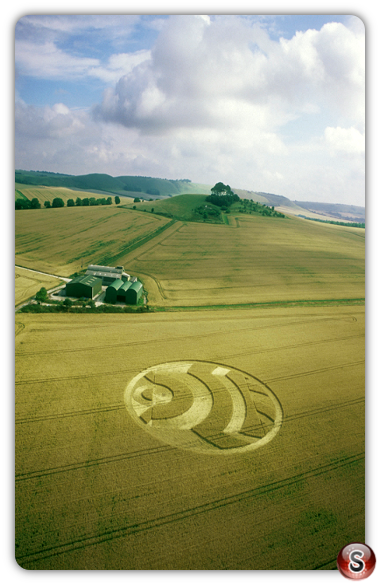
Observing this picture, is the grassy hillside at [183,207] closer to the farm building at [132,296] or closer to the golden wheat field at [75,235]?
the golden wheat field at [75,235]

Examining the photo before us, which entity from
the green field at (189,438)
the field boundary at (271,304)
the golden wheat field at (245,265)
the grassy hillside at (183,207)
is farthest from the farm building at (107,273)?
the grassy hillside at (183,207)

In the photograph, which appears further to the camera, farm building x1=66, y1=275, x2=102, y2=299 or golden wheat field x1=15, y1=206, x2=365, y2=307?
golden wheat field x1=15, y1=206, x2=365, y2=307

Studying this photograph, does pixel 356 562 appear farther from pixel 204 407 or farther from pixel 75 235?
pixel 75 235

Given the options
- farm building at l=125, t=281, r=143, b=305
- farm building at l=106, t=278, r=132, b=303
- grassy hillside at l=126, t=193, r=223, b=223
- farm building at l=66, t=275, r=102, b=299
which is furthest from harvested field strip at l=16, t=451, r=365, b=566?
grassy hillside at l=126, t=193, r=223, b=223

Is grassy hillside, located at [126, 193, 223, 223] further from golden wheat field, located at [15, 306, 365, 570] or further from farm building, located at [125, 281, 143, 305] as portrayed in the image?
golden wheat field, located at [15, 306, 365, 570]

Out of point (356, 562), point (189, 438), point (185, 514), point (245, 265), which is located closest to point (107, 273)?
point (245, 265)
